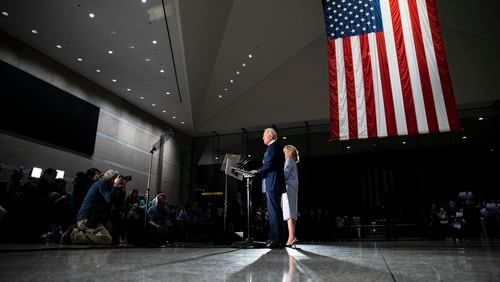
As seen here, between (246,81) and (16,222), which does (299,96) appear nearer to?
(246,81)

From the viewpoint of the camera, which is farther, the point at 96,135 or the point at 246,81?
the point at 246,81

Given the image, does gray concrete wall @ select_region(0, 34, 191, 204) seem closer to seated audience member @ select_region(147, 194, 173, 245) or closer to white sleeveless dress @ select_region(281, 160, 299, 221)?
seated audience member @ select_region(147, 194, 173, 245)

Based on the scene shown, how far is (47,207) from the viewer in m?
4.61

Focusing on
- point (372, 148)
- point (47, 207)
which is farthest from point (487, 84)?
point (47, 207)

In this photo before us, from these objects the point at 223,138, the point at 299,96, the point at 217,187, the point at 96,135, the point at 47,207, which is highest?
the point at 299,96

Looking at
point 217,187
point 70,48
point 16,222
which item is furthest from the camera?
point 217,187

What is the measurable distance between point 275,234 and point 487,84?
37.0ft

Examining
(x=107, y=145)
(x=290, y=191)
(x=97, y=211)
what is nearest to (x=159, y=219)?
(x=97, y=211)

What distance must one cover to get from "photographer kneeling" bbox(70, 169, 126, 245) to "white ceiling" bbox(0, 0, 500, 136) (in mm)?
4463

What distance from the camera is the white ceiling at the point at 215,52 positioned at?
728cm

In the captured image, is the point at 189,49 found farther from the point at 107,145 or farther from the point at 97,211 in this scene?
the point at 97,211

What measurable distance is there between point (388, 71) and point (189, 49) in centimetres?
507

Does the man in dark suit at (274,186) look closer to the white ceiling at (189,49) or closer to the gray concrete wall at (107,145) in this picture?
the white ceiling at (189,49)

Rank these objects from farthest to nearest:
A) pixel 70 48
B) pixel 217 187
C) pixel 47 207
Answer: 1. pixel 217 187
2. pixel 70 48
3. pixel 47 207
